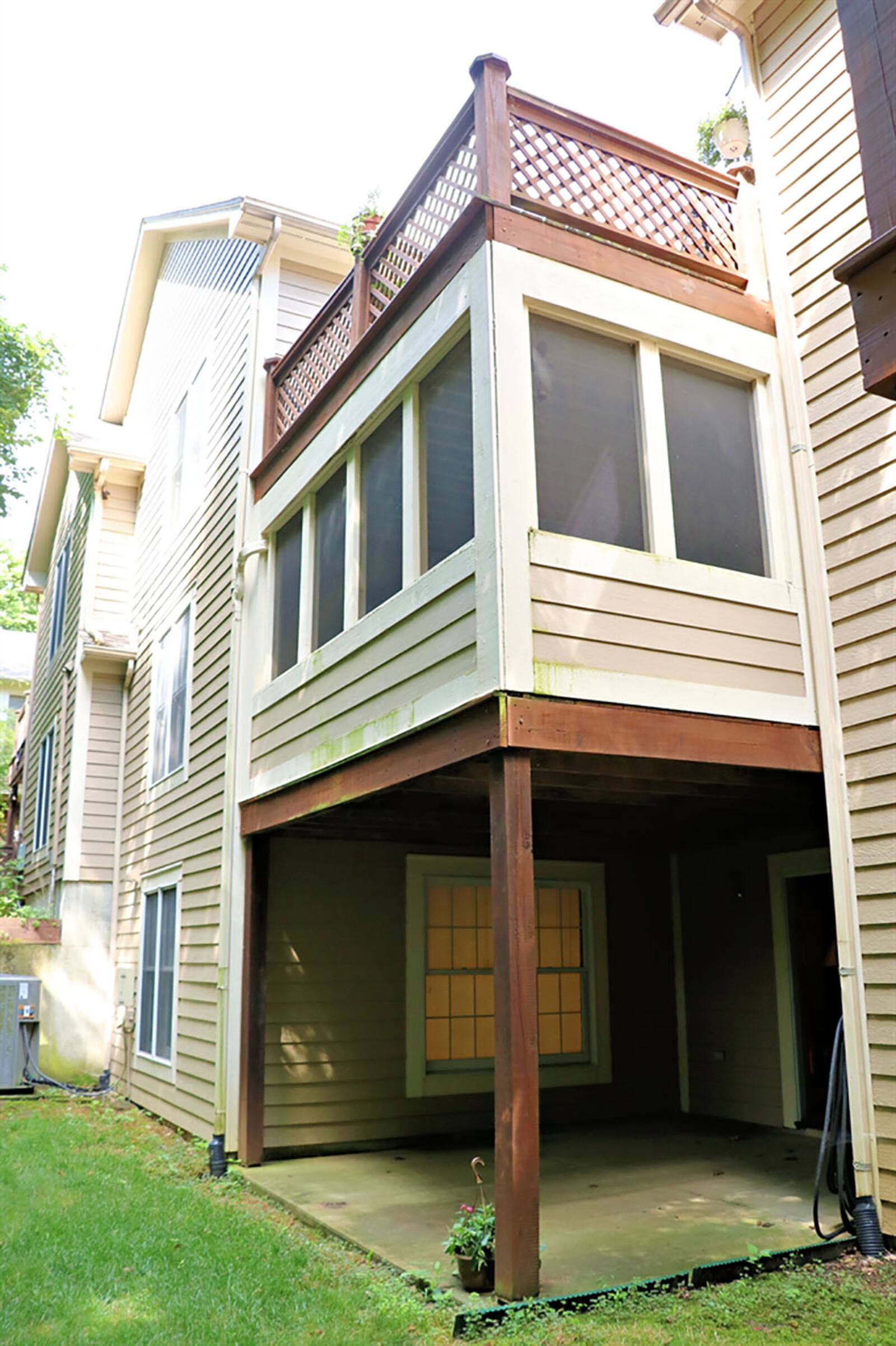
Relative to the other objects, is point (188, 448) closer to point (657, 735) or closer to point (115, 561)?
point (115, 561)

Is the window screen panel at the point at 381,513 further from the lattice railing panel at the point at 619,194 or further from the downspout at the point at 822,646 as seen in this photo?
the downspout at the point at 822,646

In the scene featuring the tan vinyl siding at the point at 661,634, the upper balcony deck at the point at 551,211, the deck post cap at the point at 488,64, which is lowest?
the tan vinyl siding at the point at 661,634

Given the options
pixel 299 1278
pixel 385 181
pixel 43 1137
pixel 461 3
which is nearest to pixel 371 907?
pixel 43 1137

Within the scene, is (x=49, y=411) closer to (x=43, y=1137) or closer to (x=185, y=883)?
(x=185, y=883)

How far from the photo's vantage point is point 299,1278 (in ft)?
15.5

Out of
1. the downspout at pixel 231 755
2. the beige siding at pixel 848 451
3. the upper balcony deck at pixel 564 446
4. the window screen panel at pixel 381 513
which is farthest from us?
the downspout at pixel 231 755

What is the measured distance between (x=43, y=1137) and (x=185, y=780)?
314 centimetres

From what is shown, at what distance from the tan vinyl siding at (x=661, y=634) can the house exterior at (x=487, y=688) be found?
18 mm

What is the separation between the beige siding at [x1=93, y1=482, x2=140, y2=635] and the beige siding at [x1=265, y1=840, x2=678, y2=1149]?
6.16 metres

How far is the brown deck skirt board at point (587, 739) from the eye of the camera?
4.64m

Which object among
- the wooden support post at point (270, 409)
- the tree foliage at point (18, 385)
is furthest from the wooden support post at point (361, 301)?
the tree foliage at point (18, 385)

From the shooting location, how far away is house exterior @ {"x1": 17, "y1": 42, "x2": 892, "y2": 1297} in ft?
16.3

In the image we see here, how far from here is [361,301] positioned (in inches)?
268

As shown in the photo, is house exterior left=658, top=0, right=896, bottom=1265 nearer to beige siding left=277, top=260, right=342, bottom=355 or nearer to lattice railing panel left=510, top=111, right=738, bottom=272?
lattice railing panel left=510, top=111, right=738, bottom=272
